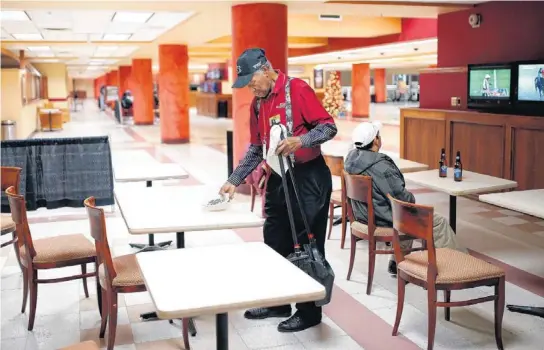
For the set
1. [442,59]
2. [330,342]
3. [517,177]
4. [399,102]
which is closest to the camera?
[330,342]

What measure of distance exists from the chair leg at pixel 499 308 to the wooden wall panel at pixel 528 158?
3.76m

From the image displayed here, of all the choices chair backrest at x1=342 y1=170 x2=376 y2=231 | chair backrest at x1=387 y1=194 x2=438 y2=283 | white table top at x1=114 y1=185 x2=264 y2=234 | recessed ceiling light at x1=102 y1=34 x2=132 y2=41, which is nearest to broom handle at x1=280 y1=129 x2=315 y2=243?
white table top at x1=114 y1=185 x2=264 y2=234

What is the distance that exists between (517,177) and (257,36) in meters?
3.50

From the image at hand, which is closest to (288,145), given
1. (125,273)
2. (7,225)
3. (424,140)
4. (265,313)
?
(125,273)

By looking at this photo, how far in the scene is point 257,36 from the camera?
7.77 metres

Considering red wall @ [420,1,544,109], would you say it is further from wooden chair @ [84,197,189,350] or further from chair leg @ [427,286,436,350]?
wooden chair @ [84,197,189,350]

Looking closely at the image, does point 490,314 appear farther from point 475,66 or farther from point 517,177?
point 475,66

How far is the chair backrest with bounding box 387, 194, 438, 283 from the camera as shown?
3270mm

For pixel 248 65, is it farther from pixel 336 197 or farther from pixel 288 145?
pixel 336 197

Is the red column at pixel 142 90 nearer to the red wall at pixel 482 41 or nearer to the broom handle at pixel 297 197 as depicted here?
the red wall at pixel 482 41

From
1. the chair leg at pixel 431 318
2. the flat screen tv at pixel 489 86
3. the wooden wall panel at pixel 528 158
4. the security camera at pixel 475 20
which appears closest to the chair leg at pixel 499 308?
the chair leg at pixel 431 318

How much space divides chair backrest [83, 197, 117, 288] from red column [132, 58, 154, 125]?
17.3 metres

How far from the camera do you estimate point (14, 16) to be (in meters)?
9.33

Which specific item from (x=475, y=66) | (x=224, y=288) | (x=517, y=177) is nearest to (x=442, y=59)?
(x=475, y=66)
